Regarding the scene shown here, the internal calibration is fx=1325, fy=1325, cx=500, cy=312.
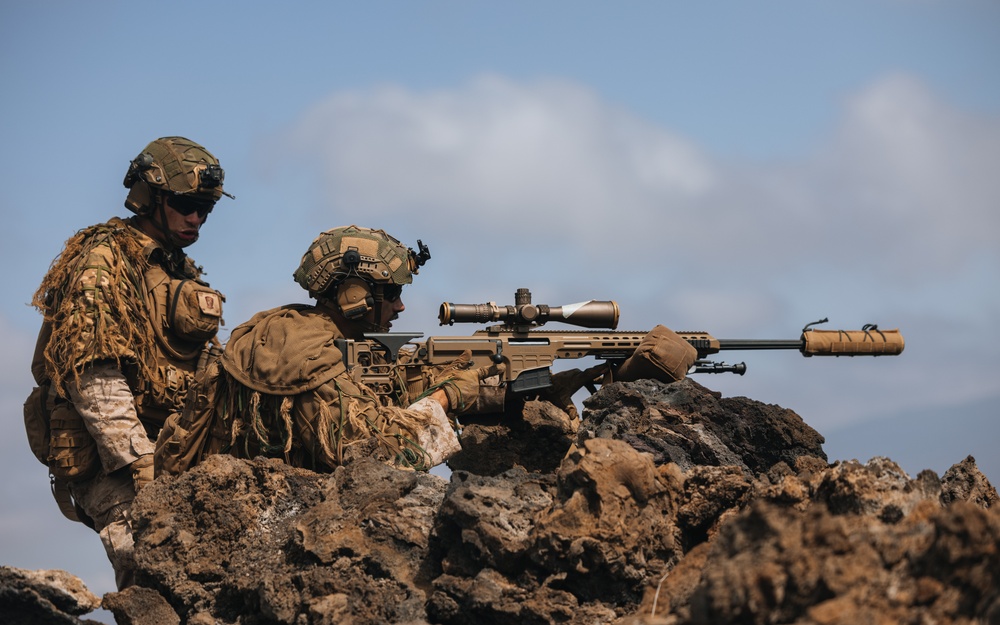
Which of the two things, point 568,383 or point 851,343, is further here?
point 851,343

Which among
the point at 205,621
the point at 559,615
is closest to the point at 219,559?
the point at 205,621

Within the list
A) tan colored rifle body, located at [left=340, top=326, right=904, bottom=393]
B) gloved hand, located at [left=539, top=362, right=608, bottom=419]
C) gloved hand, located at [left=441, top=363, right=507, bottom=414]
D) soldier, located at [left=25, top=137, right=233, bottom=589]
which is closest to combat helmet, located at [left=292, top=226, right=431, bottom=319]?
tan colored rifle body, located at [left=340, top=326, right=904, bottom=393]

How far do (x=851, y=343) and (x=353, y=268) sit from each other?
441 cm

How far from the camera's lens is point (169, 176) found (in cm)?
1026

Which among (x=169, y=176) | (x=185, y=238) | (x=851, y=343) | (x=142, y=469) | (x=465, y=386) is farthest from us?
(x=851, y=343)

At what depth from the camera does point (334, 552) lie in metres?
6.71

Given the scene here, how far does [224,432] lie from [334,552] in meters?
2.51

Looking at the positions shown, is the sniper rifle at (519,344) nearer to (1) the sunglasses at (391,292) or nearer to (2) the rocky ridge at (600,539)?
(1) the sunglasses at (391,292)

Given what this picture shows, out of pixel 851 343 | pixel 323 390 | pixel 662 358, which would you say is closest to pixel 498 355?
pixel 662 358

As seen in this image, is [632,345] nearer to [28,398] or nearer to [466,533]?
[466,533]

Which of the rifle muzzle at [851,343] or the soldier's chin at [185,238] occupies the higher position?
the soldier's chin at [185,238]

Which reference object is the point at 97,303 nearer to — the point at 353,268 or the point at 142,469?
the point at 142,469

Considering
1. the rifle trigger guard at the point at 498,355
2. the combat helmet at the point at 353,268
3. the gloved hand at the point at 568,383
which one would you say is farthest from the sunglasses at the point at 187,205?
the gloved hand at the point at 568,383

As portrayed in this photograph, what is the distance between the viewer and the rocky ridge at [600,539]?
4199 millimetres
